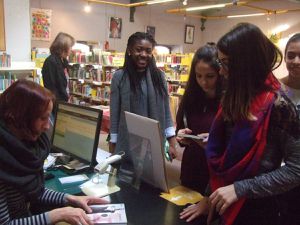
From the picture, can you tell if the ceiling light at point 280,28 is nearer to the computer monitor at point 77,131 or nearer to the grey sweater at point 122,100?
the grey sweater at point 122,100

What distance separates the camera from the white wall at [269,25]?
10.2 meters

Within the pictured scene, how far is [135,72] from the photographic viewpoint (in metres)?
2.35

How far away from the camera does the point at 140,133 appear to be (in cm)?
156

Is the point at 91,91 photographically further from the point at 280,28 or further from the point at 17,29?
the point at 280,28

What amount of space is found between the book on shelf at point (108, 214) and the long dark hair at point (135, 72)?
43.3 inches

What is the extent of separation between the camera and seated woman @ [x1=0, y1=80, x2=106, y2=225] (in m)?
1.16

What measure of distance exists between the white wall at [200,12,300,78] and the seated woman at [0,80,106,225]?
29.2 ft

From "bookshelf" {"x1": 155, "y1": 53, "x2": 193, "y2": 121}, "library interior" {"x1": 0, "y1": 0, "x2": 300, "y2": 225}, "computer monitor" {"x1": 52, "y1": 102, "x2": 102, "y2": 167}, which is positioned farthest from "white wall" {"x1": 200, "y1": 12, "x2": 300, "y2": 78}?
"computer monitor" {"x1": 52, "y1": 102, "x2": 102, "y2": 167}

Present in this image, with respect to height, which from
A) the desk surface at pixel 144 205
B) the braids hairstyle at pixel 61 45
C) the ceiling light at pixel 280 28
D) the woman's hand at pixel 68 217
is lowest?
the desk surface at pixel 144 205

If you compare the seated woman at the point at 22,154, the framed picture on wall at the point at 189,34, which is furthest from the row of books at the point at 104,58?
the seated woman at the point at 22,154

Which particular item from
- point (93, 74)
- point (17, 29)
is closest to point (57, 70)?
point (17, 29)

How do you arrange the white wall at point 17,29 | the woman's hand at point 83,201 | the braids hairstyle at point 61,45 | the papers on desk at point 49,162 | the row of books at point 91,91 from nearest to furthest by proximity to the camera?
the woman's hand at point 83,201 < the papers on desk at point 49,162 < the braids hairstyle at point 61,45 < the white wall at point 17,29 < the row of books at point 91,91

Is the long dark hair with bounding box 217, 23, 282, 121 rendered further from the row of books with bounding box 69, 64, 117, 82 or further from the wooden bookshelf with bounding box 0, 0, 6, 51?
the row of books with bounding box 69, 64, 117, 82

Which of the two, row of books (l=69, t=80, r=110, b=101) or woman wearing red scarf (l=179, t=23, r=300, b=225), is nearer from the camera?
woman wearing red scarf (l=179, t=23, r=300, b=225)
